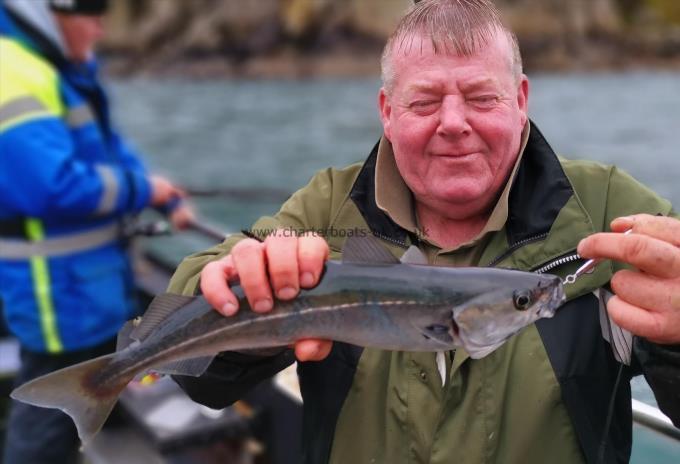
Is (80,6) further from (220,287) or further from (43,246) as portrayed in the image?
(220,287)

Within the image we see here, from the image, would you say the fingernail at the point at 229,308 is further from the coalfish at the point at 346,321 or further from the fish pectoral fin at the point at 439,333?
the fish pectoral fin at the point at 439,333

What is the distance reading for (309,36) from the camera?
76375 millimetres

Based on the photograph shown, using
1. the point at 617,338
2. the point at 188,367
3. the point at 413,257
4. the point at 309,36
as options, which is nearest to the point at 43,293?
the point at 188,367

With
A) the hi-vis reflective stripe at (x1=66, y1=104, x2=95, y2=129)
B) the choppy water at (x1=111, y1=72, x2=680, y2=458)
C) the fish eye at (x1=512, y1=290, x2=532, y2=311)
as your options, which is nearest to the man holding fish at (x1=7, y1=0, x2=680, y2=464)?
the fish eye at (x1=512, y1=290, x2=532, y2=311)

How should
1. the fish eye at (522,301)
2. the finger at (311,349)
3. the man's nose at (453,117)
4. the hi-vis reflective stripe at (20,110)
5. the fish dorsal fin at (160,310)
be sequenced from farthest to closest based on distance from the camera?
1. the hi-vis reflective stripe at (20,110)
2. the man's nose at (453,117)
3. the fish dorsal fin at (160,310)
4. the finger at (311,349)
5. the fish eye at (522,301)

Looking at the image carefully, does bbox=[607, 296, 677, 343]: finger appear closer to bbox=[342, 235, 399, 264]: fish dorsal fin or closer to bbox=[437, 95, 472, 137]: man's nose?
bbox=[342, 235, 399, 264]: fish dorsal fin

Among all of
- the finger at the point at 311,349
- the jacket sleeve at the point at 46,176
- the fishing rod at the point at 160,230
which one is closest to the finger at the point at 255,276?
the finger at the point at 311,349

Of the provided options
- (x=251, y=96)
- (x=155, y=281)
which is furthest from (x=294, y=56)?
(x=155, y=281)

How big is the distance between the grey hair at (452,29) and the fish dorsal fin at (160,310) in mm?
920

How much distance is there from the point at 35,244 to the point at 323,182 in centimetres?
205

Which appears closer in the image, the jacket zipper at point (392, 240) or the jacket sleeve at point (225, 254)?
the jacket sleeve at point (225, 254)

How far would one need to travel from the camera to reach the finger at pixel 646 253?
1.68 m

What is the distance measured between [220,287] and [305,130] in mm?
32759

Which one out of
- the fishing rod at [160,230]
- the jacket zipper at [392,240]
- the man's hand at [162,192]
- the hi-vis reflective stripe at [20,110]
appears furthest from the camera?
the man's hand at [162,192]
